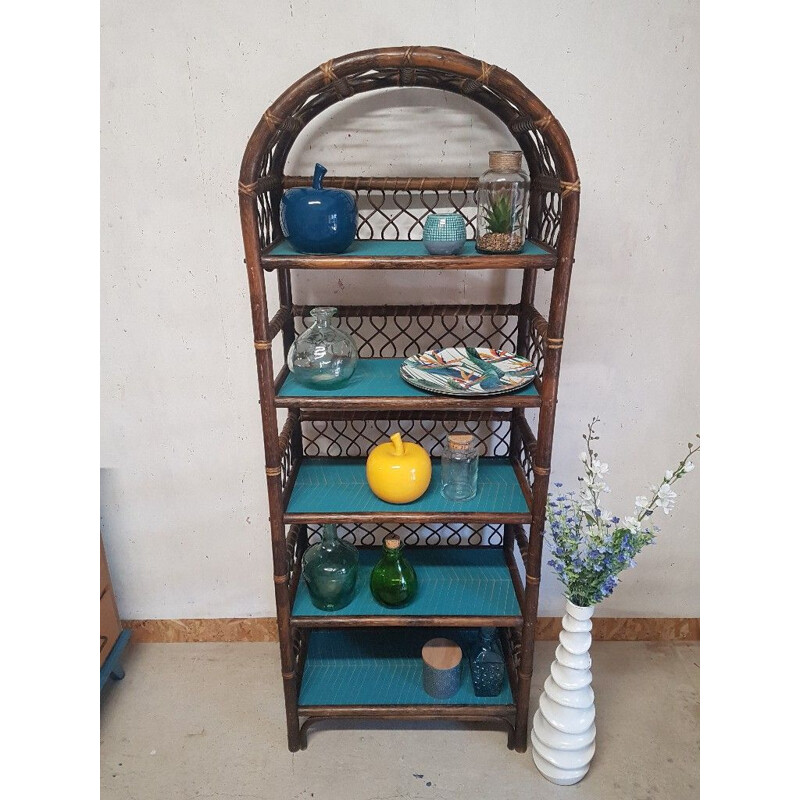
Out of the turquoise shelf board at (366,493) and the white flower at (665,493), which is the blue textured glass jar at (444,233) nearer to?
the turquoise shelf board at (366,493)

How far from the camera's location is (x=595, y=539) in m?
1.57

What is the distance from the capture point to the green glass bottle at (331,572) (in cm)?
170

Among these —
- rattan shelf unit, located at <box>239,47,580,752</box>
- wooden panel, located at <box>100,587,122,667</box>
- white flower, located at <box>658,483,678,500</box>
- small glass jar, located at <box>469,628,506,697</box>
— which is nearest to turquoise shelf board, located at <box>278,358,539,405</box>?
rattan shelf unit, located at <box>239,47,580,752</box>

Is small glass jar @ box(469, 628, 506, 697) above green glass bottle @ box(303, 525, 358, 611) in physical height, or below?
below

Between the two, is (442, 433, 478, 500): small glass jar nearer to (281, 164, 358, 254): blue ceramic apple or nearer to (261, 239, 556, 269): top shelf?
(261, 239, 556, 269): top shelf

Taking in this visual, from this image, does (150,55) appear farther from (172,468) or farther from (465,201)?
(172,468)

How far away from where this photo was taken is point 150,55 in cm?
162

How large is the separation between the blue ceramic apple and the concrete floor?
4.56 ft

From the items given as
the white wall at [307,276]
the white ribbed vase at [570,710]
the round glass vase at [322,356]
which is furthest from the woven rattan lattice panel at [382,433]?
the white ribbed vase at [570,710]

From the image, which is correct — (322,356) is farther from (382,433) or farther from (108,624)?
(108,624)

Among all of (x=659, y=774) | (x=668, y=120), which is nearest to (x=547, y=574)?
(x=659, y=774)

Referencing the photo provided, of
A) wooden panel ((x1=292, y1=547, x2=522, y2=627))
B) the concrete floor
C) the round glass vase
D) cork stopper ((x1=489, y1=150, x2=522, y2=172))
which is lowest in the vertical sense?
the concrete floor

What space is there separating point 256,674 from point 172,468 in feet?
2.38

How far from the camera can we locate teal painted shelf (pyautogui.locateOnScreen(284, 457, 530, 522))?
1.58 meters
